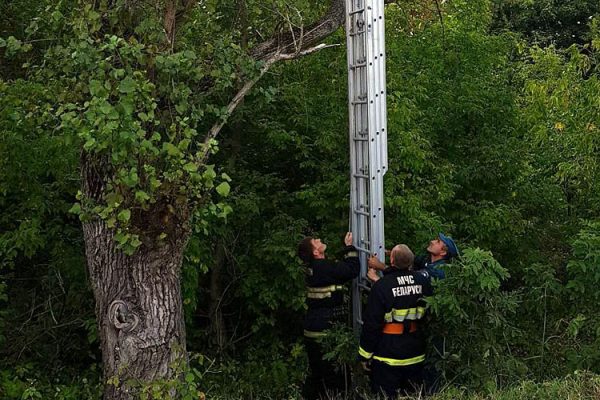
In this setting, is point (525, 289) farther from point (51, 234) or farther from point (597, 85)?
point (51, 234)

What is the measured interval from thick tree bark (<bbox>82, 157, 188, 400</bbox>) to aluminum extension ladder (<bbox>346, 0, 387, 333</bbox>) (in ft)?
5.97

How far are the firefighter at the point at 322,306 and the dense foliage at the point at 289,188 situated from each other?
0.50m

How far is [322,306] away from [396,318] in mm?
1297

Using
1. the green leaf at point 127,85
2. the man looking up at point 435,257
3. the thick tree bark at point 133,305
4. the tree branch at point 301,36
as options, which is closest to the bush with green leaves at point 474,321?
the man looking up at point 435,257

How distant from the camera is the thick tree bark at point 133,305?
17.9 ft

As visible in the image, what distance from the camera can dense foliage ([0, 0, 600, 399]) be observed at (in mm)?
5418

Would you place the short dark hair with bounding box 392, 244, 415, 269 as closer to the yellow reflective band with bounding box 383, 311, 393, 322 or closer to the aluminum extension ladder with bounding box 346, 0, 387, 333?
the yellow reflective band with bounding box 383, 311, 393, 322

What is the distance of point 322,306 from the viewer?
7.20 m

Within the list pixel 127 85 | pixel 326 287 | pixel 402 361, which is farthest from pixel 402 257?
pixel 127 85

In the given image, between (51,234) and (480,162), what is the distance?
4895 mm

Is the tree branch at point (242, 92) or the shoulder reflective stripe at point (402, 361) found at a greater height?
the tree branch at point (242, 92)

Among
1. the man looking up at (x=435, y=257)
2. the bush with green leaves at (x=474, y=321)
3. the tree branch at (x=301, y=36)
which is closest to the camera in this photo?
the bush with green leaves at (x=474, y=321)

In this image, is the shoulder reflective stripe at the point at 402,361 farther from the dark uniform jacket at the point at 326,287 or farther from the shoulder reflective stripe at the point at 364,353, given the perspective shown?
the dark uniform jacket at the point at 326,287

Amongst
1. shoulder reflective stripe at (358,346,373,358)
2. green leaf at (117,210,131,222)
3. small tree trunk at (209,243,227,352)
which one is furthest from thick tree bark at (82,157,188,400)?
small tree trunk at (209,243,227,352)
